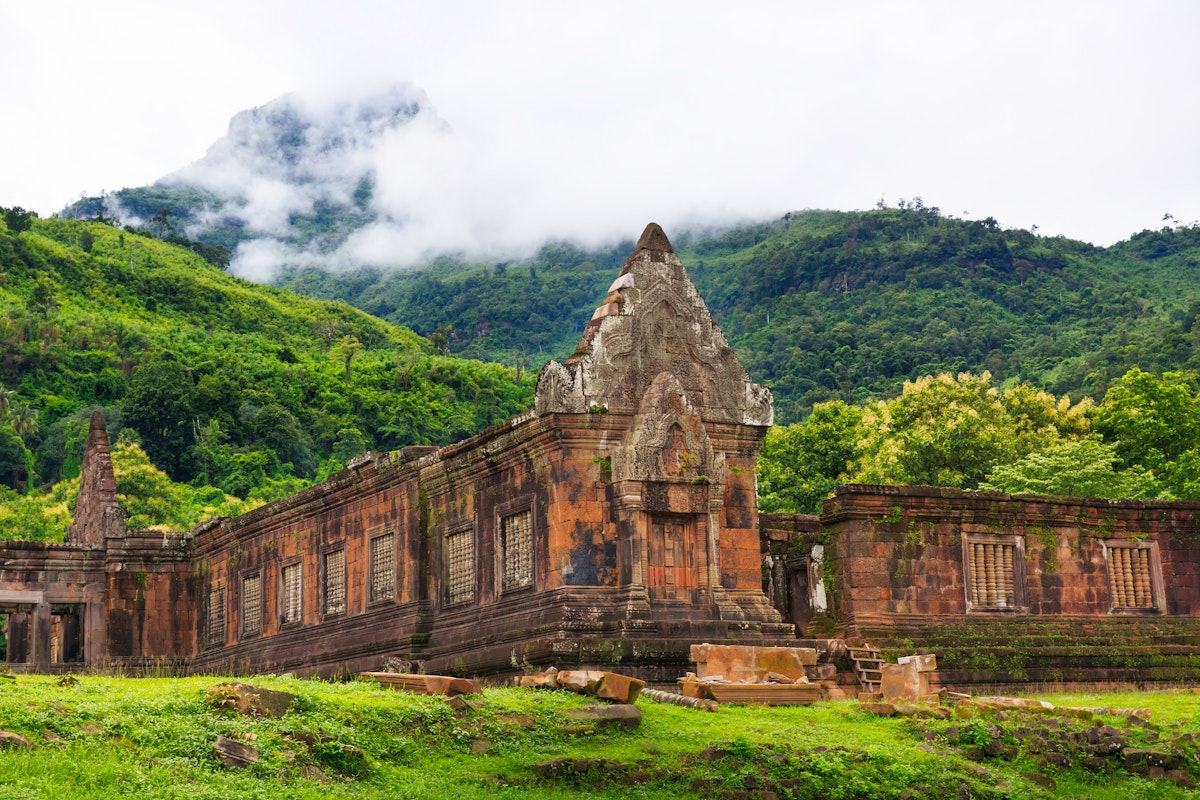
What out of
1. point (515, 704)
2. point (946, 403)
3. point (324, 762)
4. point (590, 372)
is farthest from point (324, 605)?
point (946, 403)

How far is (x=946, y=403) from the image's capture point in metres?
46.5

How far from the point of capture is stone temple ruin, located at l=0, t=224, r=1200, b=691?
22.4 metres

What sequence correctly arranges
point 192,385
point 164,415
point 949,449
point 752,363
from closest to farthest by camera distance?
point 949,449
point 164,415
point 192,385
point 752,363

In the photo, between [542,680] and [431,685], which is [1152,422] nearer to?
[542,680]

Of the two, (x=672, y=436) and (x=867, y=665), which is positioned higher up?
A: (x=672, y=436)

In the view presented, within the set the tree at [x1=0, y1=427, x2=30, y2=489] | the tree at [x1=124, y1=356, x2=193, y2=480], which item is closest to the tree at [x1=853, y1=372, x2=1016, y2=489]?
the tree at [x1=124, y1=356, x2=193, y2=480]

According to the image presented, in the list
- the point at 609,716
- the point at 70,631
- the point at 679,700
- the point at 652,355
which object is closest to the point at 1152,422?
the point at 652,355

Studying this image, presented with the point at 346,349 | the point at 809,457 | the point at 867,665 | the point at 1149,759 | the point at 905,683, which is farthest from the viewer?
the point at 346,349

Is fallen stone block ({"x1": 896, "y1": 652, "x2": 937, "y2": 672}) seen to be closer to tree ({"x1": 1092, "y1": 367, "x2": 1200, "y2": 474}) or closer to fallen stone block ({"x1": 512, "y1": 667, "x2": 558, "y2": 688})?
fallen stone block ({"x1": 512, "y1": 667, "x2": 558, "y2": 688})

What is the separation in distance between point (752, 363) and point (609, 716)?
246 feet

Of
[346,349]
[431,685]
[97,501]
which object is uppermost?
[346,349]

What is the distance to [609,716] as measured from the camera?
16797 millimetres

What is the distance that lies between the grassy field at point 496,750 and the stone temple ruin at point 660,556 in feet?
13.3

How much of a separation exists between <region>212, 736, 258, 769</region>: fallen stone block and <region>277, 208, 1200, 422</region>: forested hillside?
5284cm
